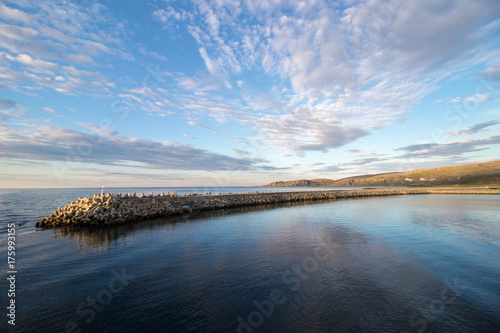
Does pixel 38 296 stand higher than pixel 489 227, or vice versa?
pixel 38 296

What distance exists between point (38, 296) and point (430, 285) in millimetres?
15939

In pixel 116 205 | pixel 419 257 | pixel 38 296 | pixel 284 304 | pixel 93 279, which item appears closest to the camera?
pixel 284 304

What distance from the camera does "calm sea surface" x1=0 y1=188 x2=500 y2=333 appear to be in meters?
6.39

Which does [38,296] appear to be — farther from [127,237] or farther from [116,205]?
[116,205]

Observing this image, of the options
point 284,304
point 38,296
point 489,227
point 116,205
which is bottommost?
point 489,227

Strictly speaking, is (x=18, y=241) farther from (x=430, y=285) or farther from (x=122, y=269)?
(x=430, y=285)

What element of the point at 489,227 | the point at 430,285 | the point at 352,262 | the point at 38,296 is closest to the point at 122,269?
the point at 38,296

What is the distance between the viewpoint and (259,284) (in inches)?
346

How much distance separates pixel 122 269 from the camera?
34.9 ft

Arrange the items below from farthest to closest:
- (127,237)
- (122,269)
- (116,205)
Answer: (116,205), (127,237), (122,269)

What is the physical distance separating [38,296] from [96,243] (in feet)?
26.8

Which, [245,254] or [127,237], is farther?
[127,237]

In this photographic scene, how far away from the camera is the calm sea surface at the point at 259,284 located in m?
6.39

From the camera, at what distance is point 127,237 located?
56.5ft
